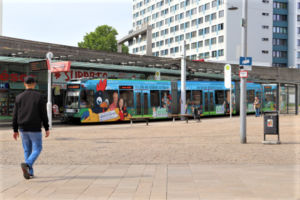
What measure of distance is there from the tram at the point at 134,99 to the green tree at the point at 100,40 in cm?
3058

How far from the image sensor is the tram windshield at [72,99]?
20250 mm

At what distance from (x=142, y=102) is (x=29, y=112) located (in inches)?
666

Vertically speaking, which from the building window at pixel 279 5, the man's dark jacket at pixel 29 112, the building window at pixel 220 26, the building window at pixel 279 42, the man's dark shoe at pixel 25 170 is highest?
the building window at pixel 279 5

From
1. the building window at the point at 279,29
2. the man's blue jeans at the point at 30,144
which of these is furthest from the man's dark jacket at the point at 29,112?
the building window at the point at 279,29

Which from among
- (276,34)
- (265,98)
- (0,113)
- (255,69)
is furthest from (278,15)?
(0,113)

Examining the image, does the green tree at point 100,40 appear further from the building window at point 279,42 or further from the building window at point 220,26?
the building window at point 279,42

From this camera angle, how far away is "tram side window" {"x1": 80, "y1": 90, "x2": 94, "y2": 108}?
66.3 ft

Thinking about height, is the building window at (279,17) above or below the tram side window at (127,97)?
above

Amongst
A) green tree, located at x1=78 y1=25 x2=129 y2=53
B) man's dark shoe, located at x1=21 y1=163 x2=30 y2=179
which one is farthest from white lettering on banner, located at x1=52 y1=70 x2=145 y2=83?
green tree, located at x1=78 y1=25 x2=129 y2=53

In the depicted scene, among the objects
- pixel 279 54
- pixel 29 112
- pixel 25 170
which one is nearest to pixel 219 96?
pixel 29 112

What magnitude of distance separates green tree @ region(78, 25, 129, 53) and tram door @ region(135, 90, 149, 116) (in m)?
32.8

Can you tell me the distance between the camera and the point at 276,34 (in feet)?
235

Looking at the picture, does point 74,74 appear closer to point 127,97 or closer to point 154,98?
point 127,97

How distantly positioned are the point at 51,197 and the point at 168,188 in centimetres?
167
